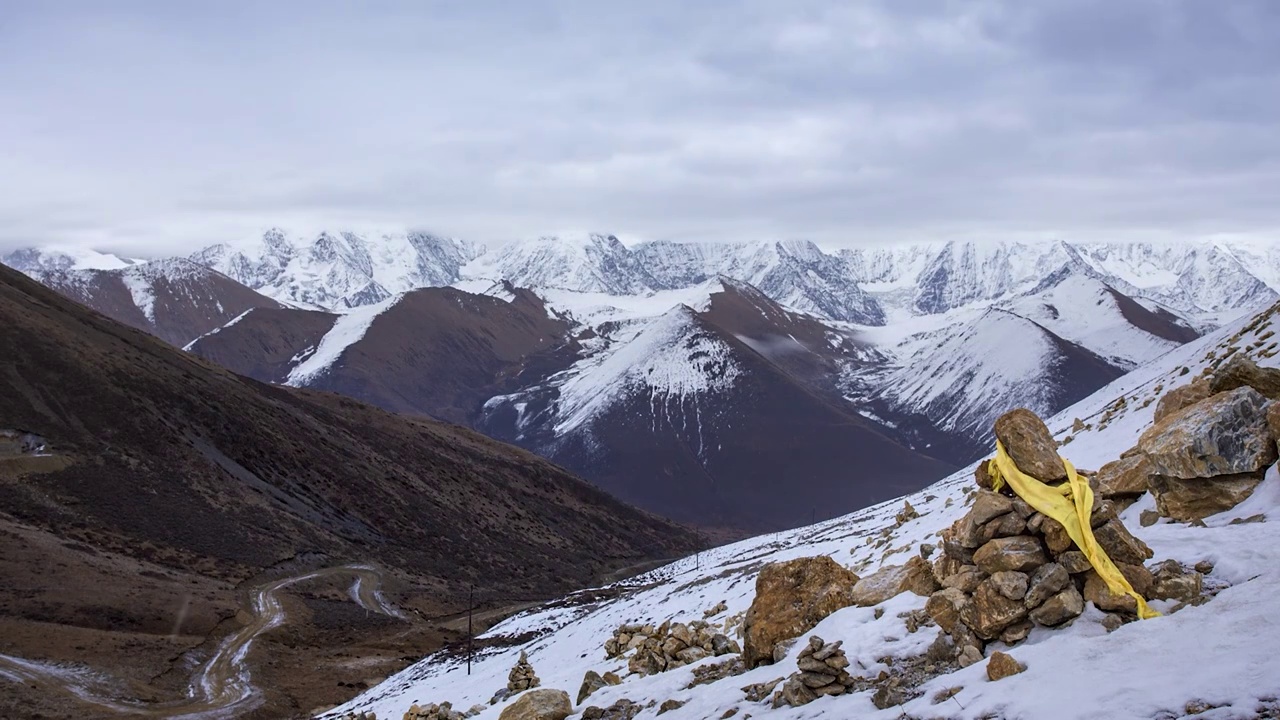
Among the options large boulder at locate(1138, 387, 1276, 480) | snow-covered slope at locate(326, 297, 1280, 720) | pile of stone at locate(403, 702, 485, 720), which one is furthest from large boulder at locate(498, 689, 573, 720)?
large boulder at locate(1138, 387, 1276, 480)

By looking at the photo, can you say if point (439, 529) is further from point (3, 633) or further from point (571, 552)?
point (3, 633)

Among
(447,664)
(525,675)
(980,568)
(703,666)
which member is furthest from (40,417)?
(980,568)

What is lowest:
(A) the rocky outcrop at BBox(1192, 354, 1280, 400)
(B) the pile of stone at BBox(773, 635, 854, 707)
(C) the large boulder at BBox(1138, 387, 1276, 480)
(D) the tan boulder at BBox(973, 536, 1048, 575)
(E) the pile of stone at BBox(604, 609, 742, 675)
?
(E) the pile of stone at BBox(604, 609, 742, 675)

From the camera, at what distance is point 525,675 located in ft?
92.7

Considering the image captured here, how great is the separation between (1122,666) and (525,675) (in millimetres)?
18781

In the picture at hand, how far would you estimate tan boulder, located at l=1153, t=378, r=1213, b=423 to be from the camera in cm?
2014

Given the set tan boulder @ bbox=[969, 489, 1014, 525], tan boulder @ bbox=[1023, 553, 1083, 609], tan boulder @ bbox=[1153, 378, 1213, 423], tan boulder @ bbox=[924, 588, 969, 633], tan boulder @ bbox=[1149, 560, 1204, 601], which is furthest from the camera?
tan boulder @ bbox=[1153, 378, 1213, 423]

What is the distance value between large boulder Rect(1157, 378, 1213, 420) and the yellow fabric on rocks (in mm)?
5995

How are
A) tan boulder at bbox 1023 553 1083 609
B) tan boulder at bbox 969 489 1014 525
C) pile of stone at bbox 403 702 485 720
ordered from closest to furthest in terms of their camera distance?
tan boulder at bbox 1023 553 1083 609 → tan boulder at bbox 969 489 1014 525 → pile of stone at bbox 403 702 485 720

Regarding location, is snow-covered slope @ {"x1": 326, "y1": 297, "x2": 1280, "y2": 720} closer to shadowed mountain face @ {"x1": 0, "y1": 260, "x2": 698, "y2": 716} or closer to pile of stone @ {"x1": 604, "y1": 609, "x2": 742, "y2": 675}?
pile of stone @ {"x1": 604, "y1": 609, "x2": 742, "y2": 675}

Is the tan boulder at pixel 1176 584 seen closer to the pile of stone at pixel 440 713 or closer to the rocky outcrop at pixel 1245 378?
the rocky outcrop at pixel 1245 378

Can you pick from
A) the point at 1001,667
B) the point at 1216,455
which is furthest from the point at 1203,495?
the point at 1001,667

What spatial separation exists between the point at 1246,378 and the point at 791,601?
969cm

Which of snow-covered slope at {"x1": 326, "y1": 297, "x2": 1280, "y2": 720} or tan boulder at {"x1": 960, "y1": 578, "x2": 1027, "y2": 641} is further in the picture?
tan boulder at {"x1": 960, "y1": 578, "x2": 1027, "y2": 641}
